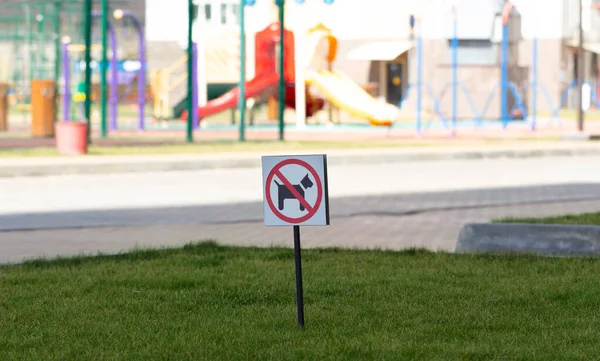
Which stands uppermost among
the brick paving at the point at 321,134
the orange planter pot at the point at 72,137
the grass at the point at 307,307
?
the orange planter pot at the point at 72,137

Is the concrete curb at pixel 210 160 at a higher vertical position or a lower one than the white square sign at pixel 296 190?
lower

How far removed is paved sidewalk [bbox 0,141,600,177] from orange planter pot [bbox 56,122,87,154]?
793mm

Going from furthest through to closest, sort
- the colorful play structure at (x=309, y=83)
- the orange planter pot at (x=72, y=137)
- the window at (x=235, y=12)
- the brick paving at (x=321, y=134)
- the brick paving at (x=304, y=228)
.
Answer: the window at (x=235, y=12) < the colorful play structure at (x=309, y=83) < the brick paving at (x=321, y=134) < the orange planter pot at (x=72, y=137) < the brick paving at (x=304, y=228)

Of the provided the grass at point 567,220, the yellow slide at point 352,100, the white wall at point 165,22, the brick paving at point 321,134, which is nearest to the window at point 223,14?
the white wall at point 165,22

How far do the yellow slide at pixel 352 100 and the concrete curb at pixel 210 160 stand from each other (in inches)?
446

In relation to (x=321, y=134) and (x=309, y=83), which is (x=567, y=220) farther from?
(x=309, y=83)

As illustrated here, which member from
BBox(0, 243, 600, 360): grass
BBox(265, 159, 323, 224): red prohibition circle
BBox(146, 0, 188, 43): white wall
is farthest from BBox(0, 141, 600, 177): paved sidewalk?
BBox(146, 0, 188, 43): white wall

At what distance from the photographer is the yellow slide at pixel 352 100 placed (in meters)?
39.0

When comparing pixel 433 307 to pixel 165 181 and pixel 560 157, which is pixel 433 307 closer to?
pixel 165 181

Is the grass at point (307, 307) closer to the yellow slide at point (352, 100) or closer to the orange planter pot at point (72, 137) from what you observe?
the orange planter pot at point (72, 137)

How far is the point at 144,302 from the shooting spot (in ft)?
26.1

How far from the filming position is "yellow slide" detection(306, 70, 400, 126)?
39.0m

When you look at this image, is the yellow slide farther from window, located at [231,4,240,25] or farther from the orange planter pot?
window, located at [231,4,240,25]

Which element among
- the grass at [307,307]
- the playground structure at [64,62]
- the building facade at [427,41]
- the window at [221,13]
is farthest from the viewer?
the window at [221,13]
